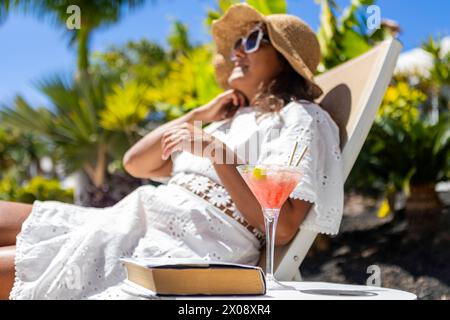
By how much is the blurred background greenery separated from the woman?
296 centimetres

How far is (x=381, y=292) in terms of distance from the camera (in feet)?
6.31

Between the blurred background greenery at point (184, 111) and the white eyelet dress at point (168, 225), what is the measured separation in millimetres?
3156

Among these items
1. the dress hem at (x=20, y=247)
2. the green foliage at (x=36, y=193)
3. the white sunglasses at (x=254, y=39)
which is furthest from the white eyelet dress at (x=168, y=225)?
the green foliage at (x=36, y=193)

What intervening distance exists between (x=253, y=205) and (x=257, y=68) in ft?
2.94

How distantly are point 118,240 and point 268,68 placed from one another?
3.90ft

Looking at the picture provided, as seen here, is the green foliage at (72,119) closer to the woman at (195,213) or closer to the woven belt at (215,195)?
the woman at (195,213)

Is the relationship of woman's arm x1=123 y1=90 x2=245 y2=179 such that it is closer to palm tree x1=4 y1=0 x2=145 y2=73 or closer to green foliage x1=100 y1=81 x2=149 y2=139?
green foliage x1=100 y1=81 x2=149 y2=139

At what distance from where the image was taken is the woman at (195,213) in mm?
2275

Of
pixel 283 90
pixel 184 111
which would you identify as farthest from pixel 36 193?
pixel 283 90

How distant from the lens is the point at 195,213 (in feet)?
8.10

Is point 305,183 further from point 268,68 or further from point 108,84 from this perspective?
point 108,84

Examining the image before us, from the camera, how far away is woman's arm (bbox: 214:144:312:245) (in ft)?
7.59

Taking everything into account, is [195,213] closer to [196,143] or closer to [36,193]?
[196,143]

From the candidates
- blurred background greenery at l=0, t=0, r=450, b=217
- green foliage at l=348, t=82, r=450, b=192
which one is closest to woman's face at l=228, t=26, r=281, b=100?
blurred background greenery at l=0, t=0, r=450, b=217
